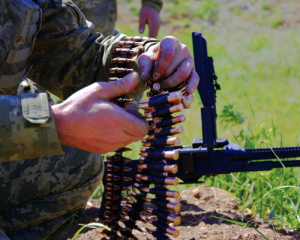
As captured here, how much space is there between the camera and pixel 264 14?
599 inches

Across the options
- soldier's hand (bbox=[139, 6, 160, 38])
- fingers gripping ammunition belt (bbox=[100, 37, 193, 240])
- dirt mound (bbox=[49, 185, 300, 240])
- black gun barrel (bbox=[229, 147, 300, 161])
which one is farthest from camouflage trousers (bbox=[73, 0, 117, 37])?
black gun barrel (bbox=[229, 147, 300, 161])

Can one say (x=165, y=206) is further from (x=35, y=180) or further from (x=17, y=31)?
(x=17, y=31)

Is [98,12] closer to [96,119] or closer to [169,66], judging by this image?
[169,66]

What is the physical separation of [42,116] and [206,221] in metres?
1.69

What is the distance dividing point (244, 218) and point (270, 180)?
2.05 ft

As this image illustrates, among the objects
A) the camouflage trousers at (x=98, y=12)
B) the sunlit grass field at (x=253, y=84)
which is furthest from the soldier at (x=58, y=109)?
the camouflage trousers at (x=98, y=12)

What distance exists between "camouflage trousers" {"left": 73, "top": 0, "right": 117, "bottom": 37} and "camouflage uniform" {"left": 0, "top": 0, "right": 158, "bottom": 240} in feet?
5.47

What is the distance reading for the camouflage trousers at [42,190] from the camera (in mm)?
2316

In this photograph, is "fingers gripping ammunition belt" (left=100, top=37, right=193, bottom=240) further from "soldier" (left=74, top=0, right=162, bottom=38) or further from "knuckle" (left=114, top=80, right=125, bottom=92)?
"soldier" (left=74, top=0, right=162, bottom=38)

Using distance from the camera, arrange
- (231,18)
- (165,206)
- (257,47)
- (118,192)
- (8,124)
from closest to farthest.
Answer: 1. (8,124)
2. (165,206)
3. (118,192)
4. (257,47)
5. (231,18)

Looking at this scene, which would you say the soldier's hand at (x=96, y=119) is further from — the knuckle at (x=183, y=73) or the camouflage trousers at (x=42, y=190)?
the camouflage trousers at (x=42, y=190)

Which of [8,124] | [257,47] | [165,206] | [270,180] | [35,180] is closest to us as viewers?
[8,124]

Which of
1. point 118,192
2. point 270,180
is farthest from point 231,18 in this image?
point 118,192

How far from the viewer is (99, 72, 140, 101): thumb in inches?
69.5
